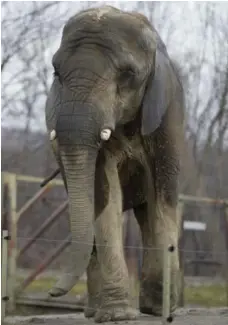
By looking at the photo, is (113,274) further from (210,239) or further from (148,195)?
(210,239)

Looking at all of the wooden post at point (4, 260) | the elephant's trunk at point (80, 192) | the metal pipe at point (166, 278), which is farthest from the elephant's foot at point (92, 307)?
the metal pipe at point (166, 278)

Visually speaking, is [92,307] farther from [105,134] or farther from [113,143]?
[105,134]

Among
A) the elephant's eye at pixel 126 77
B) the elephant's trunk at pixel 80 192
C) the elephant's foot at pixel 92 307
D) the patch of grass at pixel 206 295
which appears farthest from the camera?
the patch of grass at pixel 206 295

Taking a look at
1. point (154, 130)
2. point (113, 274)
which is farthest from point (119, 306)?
point (154, 130)

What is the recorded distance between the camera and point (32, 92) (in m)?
10.2

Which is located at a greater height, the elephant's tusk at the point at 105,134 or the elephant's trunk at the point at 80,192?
the elephant's tusk at the point at 105,134

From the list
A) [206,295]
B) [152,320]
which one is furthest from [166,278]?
[206,295]

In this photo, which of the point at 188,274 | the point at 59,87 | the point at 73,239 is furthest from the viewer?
the point at 188,274

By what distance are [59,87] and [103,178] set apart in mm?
400

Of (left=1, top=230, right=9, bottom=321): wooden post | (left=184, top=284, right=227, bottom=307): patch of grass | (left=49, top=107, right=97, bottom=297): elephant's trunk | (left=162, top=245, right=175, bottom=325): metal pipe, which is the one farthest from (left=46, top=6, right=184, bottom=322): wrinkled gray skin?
(left=184, top=284, right=227, bottom=307): patch of grass

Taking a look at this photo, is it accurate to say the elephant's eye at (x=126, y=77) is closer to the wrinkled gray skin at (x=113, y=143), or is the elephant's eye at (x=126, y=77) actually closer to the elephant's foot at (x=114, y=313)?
the wrinkled gray skin at (x=113, y=143)

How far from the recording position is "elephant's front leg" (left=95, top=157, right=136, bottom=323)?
3.57m

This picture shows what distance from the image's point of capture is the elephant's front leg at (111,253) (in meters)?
3.57

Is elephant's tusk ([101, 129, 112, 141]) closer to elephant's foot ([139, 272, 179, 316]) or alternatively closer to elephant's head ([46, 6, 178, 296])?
elephant's head ([46, 6, 178, 296])
